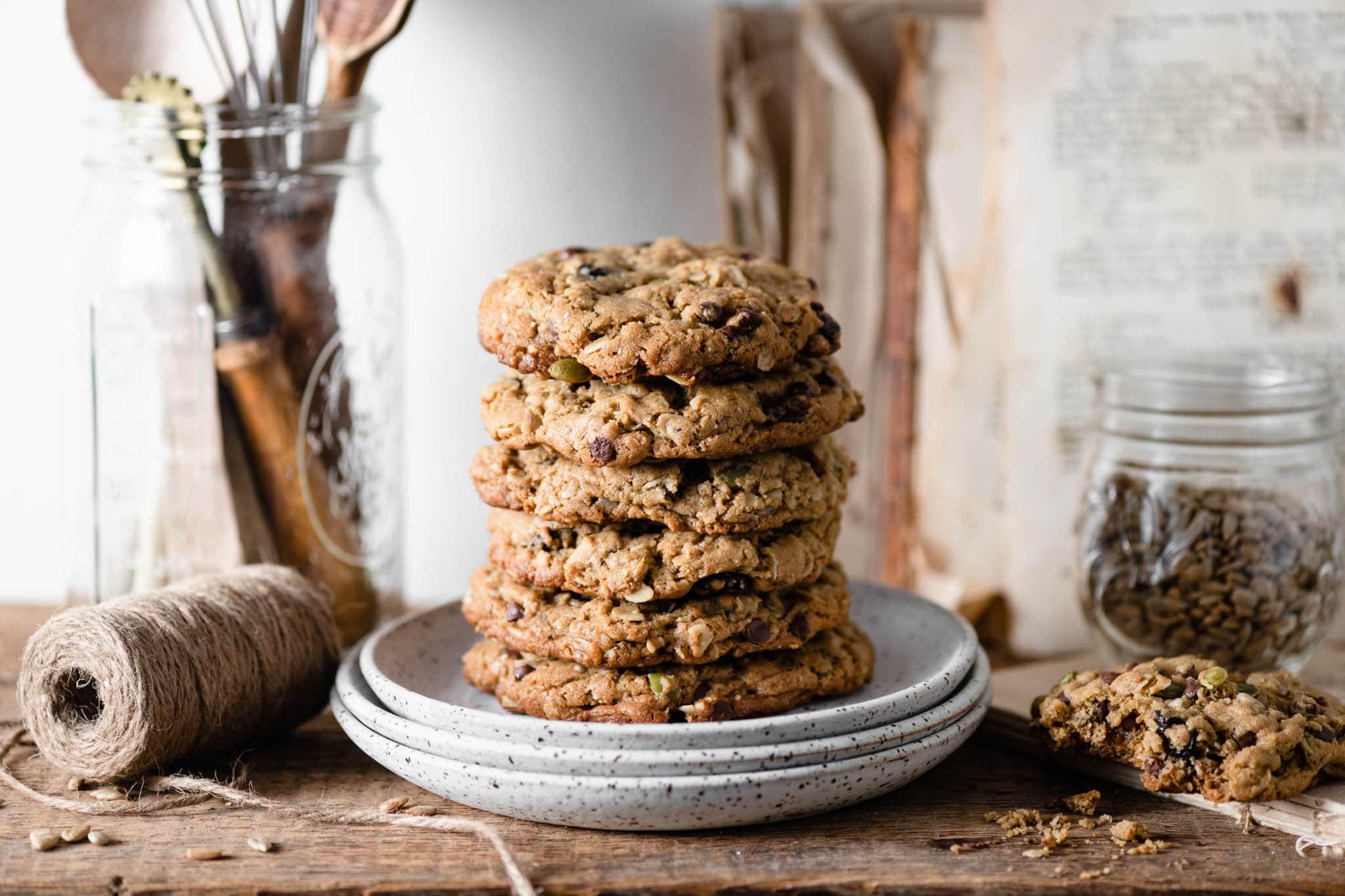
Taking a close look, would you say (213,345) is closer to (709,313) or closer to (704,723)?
(709,313)

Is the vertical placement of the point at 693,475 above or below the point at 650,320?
below

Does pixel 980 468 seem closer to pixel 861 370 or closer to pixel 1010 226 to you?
pixel 861 370

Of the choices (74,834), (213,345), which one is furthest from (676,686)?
(213,345)

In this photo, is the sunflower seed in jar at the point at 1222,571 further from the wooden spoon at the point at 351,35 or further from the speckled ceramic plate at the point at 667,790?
the wooden spoon at the point at 351,35

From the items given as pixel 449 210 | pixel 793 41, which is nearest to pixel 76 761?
pixel 449 210

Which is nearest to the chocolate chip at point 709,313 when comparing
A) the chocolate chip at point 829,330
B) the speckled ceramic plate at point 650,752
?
the chocolate chip at point 829,330

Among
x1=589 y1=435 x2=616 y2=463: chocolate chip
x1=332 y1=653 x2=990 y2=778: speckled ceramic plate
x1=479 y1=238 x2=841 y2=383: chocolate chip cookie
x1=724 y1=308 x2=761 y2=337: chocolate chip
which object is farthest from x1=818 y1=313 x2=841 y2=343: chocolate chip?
x1=332 y1=653 x2=990 y2=778: speckled ceramic plate
